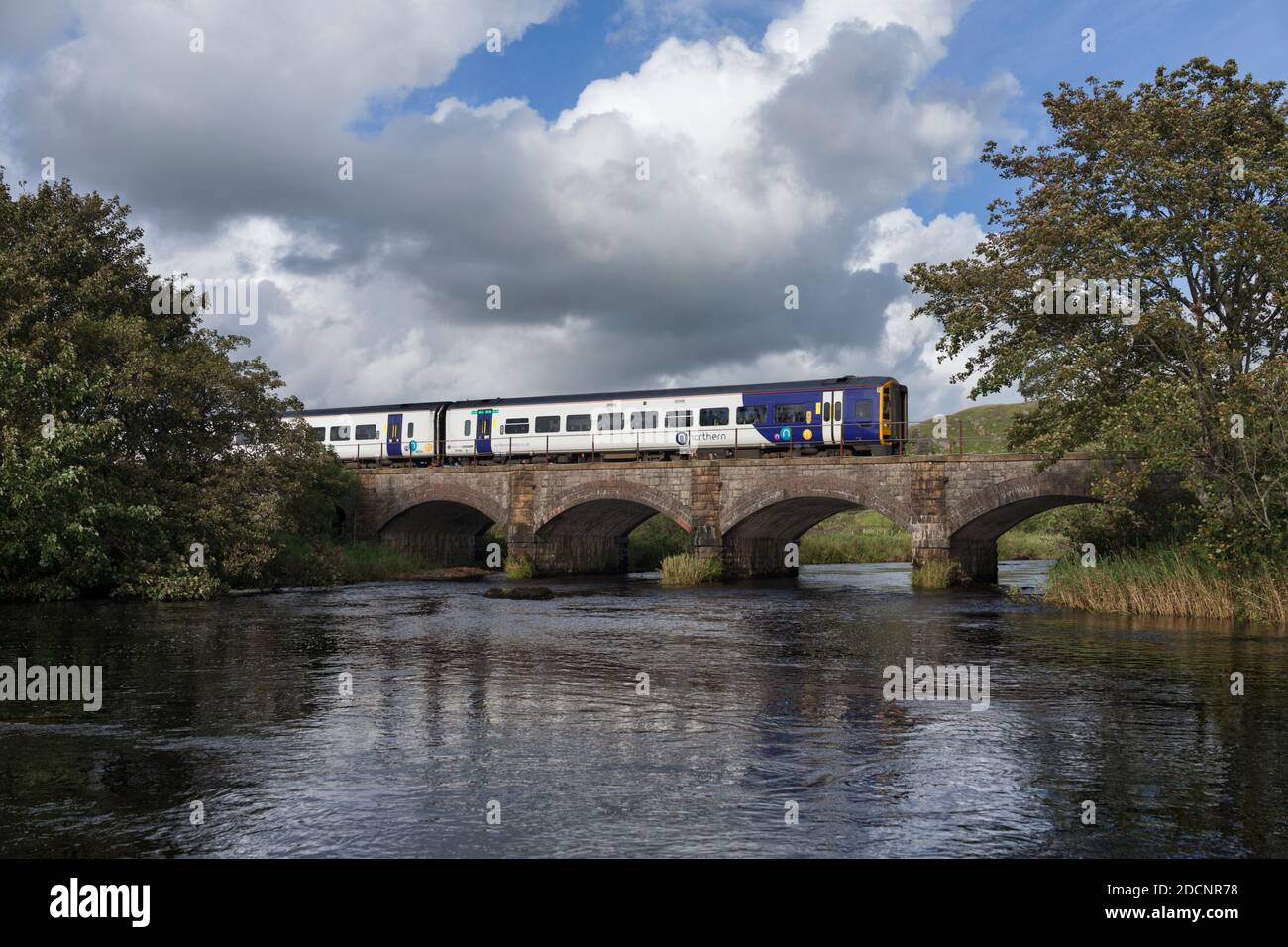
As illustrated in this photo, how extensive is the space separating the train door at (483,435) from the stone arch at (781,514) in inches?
573

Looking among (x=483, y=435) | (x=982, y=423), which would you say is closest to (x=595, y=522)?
(x=483, y=435)

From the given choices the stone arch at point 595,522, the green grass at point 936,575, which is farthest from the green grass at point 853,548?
the green grass at point 936,575

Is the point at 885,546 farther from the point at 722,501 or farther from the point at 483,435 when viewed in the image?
the point at 483,435

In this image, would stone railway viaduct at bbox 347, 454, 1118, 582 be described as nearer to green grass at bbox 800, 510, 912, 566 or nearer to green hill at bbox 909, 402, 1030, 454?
green grass at bbox 800, 510, 912, 566

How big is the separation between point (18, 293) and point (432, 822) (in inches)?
1148

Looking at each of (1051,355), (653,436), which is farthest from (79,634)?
(653,436)

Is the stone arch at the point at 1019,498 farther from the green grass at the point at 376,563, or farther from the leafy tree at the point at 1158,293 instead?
the green grass at the point at 376,563

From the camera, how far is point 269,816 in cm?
803

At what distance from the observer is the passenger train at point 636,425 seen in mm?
42219

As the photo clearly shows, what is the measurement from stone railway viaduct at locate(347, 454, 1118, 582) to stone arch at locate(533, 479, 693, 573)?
7cm

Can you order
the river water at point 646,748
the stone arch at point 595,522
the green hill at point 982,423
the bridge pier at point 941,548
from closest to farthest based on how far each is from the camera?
the river water at point 646,748 < the bridge pier at point 941,548 < the stone arch at point 595,522 < the green hill at point 982,423

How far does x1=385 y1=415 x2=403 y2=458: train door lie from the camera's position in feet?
173

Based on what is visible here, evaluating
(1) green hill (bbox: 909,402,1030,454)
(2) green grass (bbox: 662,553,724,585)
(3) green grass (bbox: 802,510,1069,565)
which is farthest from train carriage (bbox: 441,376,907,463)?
(1) green hill (bbox: 909,402,1030,454)
